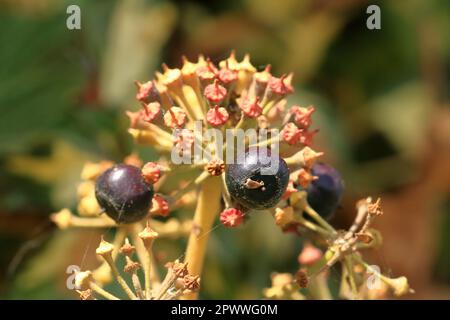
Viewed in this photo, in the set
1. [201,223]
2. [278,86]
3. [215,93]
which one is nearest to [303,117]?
[278,86]

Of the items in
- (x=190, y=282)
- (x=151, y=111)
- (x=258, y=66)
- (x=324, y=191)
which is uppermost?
(x=258, y=66)

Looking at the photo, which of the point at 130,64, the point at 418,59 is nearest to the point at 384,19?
the point at 418,59

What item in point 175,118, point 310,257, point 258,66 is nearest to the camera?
point 175,118

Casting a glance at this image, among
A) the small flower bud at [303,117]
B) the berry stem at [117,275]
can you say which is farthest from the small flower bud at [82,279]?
the small flower bud at [303,117]

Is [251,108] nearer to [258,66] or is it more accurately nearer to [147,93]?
[147,93]

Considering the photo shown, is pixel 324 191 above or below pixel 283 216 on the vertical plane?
above

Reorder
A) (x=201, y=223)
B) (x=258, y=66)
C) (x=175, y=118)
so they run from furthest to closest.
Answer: (x=258, y=66) → (x=201, y=223) → (x=175, y=118)
